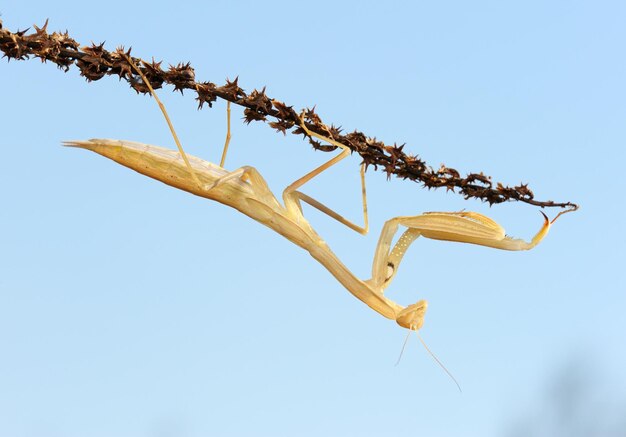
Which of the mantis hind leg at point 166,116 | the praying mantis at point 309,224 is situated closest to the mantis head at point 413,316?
the praying mantis at point 309,224

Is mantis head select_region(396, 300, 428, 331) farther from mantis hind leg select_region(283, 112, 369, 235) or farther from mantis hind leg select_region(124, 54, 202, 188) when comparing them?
mantis hind leg select_region(124, 54, 202, 188)

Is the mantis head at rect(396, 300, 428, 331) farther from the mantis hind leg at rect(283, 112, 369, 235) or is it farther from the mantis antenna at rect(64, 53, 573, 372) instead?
the mantis hind leg at rect(283, 112, 369, 235)

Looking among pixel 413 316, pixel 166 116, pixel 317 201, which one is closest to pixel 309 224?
pixel 317 201

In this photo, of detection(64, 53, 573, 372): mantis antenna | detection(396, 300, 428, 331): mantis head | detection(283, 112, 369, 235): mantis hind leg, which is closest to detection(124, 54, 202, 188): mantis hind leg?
detection(64, 53, 573, 372): mantis antenna

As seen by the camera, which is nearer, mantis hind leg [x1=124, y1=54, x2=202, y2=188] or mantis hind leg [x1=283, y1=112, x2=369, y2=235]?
mantis hind leg [x1=124, y1=54, x2=202, y2=188]

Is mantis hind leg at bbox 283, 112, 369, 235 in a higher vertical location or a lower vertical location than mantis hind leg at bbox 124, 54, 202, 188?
→ lower

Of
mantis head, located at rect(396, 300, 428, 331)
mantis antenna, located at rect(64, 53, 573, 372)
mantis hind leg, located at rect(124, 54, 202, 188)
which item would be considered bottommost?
mantis head, located at rect(396, 300, 428, 331)

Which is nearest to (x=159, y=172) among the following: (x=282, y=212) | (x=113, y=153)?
(x=113, y=153)
